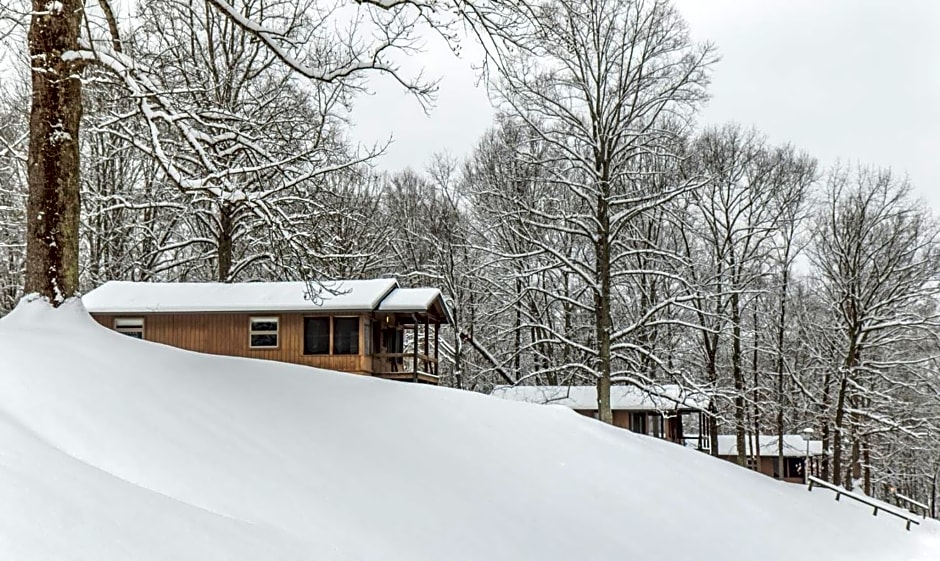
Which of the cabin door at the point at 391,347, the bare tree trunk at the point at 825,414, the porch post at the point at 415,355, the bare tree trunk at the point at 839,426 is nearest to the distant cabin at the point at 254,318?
the porch post at the point at 415,355

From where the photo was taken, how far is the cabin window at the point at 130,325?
23734mm

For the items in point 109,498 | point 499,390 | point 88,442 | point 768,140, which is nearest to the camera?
point 109,498

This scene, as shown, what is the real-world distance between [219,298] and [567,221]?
1089 cm

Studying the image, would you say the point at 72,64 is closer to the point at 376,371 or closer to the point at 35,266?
the point at 35,266

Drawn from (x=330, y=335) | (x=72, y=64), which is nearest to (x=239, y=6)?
(x=330, y=335)

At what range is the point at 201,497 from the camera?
5.98 m

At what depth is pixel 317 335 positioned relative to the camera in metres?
23.9

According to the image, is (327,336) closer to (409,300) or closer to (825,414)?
(409,300)

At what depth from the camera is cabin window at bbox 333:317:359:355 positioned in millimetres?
23766

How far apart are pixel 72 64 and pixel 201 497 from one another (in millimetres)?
5650

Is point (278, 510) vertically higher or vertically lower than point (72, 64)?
lower

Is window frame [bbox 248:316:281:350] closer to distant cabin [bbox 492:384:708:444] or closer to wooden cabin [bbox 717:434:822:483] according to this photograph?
distant cabin [bbox 492:384:708:444]

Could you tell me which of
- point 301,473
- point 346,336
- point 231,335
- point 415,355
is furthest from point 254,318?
point 301,473

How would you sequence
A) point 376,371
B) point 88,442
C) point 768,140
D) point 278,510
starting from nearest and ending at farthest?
point 88,442, point 278,510, point 376,371, point 768,140
